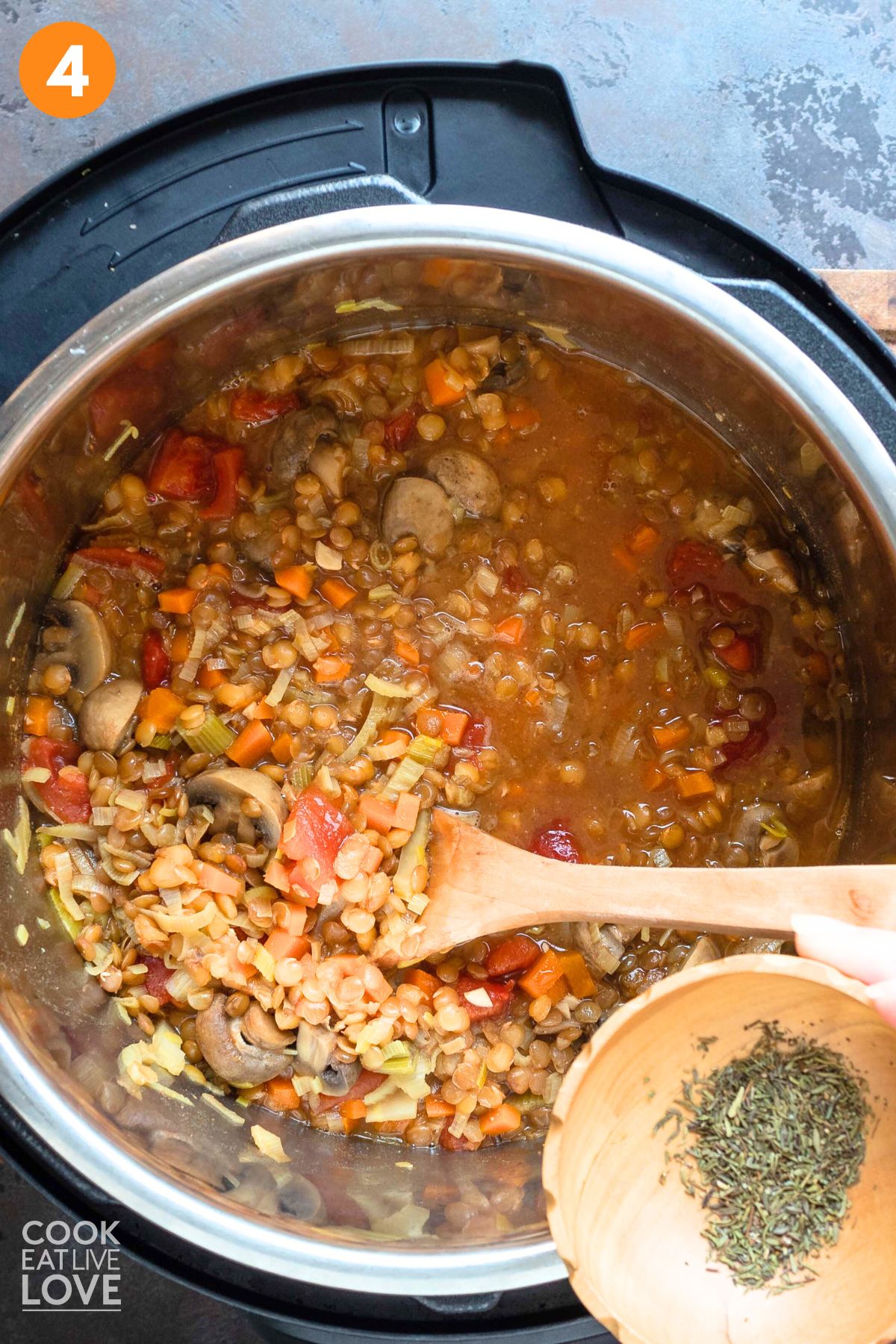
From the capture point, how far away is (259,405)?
7.93 ft

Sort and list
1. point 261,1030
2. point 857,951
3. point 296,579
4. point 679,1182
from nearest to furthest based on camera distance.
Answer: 1. point 857,951
2. point 679,1182
3. point 261,1030
4. point 296,579

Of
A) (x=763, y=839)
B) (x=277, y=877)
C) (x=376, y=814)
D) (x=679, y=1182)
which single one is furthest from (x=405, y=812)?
(x=679, y=1182)

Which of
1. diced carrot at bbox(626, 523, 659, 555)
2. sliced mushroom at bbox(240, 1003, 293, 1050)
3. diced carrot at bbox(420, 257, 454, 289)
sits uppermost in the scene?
diced carrot at bbox(420, 257, 454, 289)

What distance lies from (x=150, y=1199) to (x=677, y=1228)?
996 millimetres

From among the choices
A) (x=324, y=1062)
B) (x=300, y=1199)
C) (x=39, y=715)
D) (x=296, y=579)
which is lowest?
(x=300, y=1199)

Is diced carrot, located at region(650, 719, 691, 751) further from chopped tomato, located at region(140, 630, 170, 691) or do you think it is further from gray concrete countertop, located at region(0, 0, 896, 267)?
gray concrete countertop, located at region(0, 0, 896, 267)

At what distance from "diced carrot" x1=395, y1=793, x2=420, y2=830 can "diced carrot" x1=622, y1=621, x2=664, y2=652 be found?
63cm

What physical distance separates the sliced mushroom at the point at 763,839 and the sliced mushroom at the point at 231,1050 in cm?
120

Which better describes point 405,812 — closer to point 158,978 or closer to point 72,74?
point 158,978

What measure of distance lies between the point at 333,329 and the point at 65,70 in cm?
114

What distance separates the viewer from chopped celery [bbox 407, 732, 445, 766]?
243 cm

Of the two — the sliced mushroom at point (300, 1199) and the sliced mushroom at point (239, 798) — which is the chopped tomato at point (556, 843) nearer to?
the sliced mushroom at point (239, 798)

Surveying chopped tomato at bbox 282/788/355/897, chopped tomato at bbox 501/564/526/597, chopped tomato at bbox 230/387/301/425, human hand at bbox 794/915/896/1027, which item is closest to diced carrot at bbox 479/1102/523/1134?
chopped tomato at bbox 282/788/355/897

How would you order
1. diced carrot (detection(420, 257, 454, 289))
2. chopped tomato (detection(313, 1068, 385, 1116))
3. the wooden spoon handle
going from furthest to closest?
Answer: chopped tomato (detection(313, 1068, 385, 1116))
diced carrot (detection(420, 257, 454, 289))
the wooden spoon handle
